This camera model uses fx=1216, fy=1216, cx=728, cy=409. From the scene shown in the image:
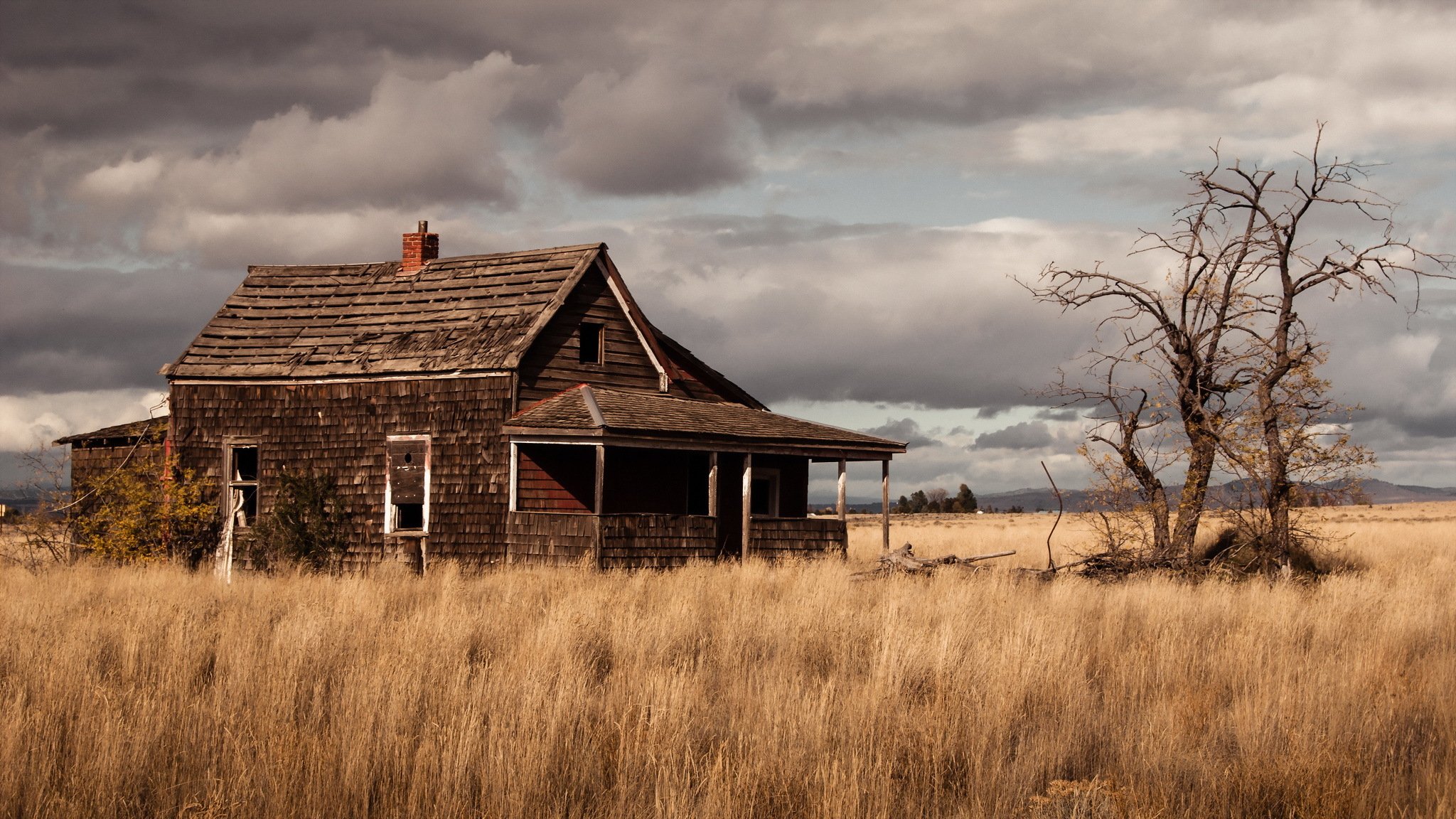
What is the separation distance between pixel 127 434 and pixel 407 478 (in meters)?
6.99

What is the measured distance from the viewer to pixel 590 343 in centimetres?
2298

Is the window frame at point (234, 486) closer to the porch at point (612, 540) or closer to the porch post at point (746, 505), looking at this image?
the porch at point (612, 540)

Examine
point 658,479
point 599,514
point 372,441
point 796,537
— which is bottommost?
point 796,537

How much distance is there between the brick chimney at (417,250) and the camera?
82.1 feet

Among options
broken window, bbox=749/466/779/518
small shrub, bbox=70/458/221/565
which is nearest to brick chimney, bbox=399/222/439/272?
small shrub, bbox=70/458/221/565

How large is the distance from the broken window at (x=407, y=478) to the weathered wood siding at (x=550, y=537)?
2024 mm

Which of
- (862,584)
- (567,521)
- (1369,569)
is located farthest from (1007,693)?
(1369,569)

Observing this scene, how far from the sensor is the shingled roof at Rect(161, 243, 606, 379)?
858 inches

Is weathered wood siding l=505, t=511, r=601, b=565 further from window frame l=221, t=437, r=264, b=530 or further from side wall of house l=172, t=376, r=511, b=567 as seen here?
window frame l=221, t=437, r=264, b=530

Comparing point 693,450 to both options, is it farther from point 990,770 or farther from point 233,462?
point 990,770

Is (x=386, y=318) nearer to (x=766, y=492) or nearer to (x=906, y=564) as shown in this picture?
(x=766, y=492)

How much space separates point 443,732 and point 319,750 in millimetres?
772

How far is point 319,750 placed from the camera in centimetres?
621

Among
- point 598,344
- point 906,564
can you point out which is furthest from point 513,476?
point 906,564
